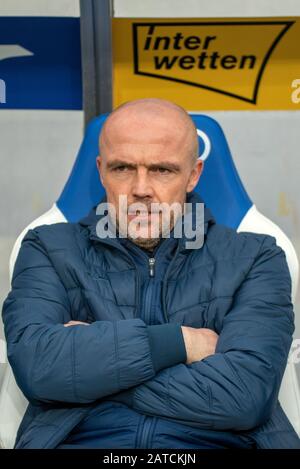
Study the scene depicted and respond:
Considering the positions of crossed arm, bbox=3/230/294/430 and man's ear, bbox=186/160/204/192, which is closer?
crossed arm, bbox=3/230/294/430

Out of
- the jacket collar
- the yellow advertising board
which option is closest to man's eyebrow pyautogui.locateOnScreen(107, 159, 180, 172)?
the jacket collar

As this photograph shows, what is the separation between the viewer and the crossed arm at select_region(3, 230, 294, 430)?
1.52 metres

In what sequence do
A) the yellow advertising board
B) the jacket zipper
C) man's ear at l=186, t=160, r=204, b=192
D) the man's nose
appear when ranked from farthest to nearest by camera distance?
the yellow advertising board, man's ear at l=186, t=160, r=204, b=192, the man's nose, the jacket zipper

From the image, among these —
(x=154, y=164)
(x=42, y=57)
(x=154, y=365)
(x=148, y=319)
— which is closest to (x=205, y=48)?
(x=42, y=57)

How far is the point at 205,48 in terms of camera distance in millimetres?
2467

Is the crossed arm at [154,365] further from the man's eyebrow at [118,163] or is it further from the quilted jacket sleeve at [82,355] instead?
the man's eyebrow at [118,163]

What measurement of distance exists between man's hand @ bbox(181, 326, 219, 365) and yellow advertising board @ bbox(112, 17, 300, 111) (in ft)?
3.33

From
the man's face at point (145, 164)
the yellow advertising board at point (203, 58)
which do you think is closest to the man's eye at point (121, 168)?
the man's face at point (145, 164)

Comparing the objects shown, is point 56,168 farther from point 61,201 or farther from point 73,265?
point 73,265

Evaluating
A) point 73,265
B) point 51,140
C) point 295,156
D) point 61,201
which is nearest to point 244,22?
point 295,156

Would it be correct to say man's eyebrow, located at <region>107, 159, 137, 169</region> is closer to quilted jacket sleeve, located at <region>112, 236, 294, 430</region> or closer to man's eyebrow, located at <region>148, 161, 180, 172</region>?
man's eyebrow, located at <region>148, 161, 180, 172</region>

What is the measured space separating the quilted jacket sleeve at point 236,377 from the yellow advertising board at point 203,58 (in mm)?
990

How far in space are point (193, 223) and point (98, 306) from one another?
0.95 ft

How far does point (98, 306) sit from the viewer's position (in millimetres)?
1715
